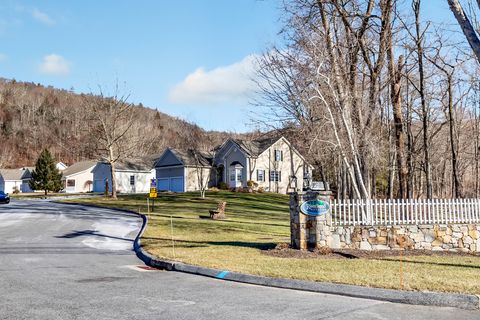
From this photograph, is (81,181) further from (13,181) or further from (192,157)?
(192,157)

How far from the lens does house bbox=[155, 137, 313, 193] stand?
177ft

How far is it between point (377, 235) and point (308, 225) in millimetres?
2324

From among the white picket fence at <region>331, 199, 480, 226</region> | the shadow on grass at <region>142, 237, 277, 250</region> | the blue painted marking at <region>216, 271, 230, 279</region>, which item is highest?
the white picket fence at <region>331, 199, 480, 226</region>

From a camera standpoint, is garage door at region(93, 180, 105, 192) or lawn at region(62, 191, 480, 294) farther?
garage door at region(93, 180, 105, 192)

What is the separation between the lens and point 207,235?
18.4 m

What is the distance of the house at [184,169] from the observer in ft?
184

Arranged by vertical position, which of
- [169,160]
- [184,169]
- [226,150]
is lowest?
[184,169]

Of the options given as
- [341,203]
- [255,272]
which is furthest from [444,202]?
[255,272]

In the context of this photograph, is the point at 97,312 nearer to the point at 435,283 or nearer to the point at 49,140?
the point at 435,283

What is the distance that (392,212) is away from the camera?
15.0 metres

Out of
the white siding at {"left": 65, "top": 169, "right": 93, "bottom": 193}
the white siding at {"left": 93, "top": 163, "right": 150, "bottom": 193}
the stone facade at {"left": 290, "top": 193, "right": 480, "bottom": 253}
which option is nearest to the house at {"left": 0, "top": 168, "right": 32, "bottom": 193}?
the white siding at {"left": 65, "top": 169, "right": 93, "bottom": 193}

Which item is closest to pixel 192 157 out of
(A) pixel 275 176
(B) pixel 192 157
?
(B) pixel 192 157

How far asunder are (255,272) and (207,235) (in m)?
8.46

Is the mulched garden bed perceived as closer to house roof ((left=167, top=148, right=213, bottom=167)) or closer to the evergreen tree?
house roof ((left=167, top=148, right=213, bottom=167))
